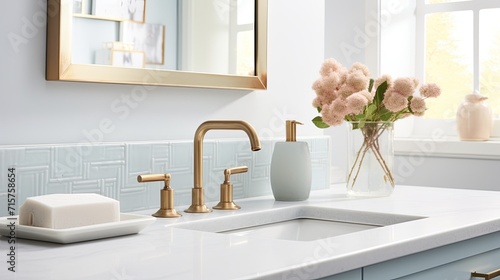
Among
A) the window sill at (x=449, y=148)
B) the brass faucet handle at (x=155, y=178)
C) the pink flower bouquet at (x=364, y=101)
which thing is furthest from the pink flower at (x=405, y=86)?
the window sill at (x=449, y=148)

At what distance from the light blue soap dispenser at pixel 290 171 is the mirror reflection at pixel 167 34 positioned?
0.24 m

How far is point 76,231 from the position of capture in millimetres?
1262

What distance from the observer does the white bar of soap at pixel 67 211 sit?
1270mm

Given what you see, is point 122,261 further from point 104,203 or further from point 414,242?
point 414,242

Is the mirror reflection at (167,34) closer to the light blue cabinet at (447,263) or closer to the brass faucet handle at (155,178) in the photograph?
the brass faucet handle at (155,178)

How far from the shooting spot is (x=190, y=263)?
3.63 feet

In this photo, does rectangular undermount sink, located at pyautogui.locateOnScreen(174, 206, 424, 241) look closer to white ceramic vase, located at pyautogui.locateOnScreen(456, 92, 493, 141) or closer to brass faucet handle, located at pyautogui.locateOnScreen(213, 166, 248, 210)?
brass faucet handle, located at pyautogui.locateOnScreen(213, 166, 248, 210)

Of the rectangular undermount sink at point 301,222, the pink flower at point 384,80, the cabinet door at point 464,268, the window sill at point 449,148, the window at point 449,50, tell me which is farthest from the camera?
the window at point 449,50

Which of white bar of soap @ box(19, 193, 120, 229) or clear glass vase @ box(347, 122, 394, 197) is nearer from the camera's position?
white bar of soap @ box(19, 193, 120, 229)

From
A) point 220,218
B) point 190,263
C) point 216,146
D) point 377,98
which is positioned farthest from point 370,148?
point 190,263

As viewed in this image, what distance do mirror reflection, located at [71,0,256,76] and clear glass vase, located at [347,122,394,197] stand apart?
0.35m

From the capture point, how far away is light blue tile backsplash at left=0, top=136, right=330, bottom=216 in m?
1.47

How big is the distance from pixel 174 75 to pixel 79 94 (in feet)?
0.85

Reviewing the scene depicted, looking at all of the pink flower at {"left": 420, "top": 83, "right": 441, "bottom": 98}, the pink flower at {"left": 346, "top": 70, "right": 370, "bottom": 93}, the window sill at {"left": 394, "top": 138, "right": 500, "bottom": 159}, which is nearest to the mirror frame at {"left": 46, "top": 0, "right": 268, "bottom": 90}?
the pink flower at {"left": 346, "top": 70, "right": 370, "bottom": 93}
